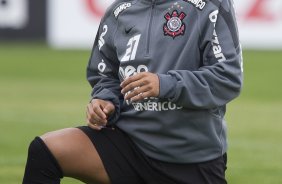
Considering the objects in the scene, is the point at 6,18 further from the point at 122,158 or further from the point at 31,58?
the point at 122,158

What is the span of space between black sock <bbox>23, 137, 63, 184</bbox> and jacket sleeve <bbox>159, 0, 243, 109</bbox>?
0.67 metres

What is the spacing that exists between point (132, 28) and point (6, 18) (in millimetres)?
16010

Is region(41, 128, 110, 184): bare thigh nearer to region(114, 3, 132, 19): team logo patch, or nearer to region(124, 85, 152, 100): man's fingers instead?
region(124, 85, 152, 100): man's fingers

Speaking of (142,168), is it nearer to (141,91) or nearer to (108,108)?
(108,108)

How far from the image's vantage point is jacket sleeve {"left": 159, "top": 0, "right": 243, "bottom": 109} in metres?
4.66

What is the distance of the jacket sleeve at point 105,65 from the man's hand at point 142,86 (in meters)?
0.47

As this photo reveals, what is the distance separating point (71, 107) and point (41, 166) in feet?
24.5

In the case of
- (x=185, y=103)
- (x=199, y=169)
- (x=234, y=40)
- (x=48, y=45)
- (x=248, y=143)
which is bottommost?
(x=48, y=45)

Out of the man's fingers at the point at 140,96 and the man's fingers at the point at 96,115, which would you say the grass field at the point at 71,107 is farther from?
the man's fingers at the point at 140,96

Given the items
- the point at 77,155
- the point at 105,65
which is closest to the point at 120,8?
the point at 105,65

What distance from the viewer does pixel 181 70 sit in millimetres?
4711

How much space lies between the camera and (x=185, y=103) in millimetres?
4680

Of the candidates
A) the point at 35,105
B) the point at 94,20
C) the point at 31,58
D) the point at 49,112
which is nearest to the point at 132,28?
the point at 49,112

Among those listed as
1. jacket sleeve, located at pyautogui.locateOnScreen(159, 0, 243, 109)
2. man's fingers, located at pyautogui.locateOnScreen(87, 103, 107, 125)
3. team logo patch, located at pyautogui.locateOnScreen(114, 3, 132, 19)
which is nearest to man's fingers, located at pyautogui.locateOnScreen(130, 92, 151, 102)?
jacket sleeve, located at pyautogui.locateOnScreen(159, 0, 243, 109)
